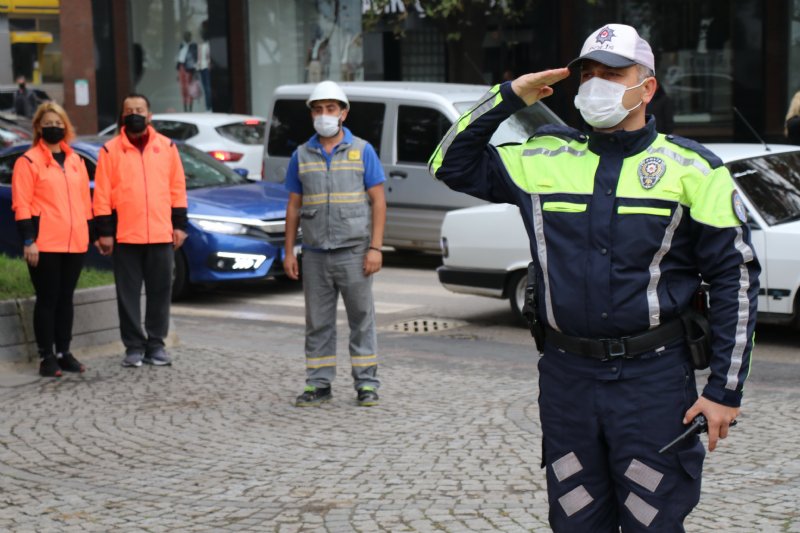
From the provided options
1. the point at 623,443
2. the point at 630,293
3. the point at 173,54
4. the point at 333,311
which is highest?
the point at 173,54

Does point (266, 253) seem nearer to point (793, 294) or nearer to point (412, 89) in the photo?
point (412, 89)

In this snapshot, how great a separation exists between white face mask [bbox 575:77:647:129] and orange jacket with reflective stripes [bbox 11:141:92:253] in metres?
5.84

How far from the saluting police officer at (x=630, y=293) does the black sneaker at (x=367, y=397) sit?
4083 mm

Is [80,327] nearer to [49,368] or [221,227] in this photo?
[49,368]

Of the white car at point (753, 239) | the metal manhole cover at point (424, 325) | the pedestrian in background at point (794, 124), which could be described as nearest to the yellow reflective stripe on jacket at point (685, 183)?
the white car at point (753, 239)

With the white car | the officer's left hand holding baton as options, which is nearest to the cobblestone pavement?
the white car

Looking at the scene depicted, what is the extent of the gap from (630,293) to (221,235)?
9093 mm

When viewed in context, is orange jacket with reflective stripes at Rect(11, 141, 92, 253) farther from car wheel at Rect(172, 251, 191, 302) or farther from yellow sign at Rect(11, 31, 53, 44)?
yellow sign at Rect(11, 31, 53, 44)

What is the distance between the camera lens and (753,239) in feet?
31.4

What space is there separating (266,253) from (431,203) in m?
2.54

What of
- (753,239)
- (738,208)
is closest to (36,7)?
(753,239)

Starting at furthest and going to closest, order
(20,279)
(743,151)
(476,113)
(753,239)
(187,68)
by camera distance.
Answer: (187,68) < (743,151) < (20,279) < (753,239) < (476,113)

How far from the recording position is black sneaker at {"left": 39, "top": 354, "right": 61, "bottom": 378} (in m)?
8.98

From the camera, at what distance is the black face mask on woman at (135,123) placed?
924 cm
